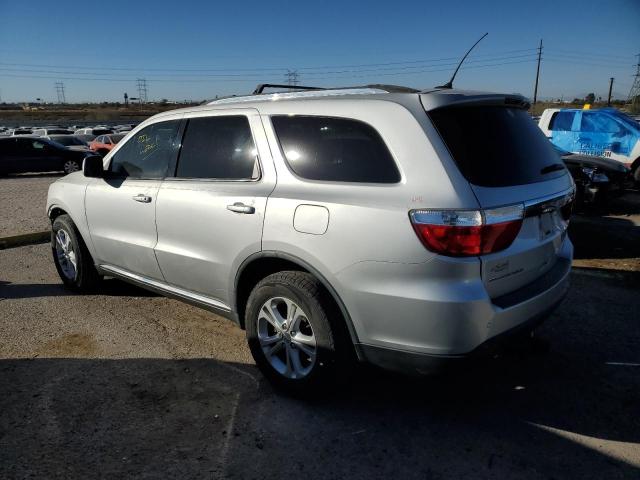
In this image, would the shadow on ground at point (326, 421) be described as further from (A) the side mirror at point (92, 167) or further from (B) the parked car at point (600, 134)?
(B) the parked car at point (600, 134)

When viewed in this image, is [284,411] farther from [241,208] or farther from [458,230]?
[458,230]

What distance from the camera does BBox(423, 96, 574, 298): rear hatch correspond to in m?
2.44

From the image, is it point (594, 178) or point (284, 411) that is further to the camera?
point (594, 178)

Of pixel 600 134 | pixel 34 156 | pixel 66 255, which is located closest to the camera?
pixel 66 255

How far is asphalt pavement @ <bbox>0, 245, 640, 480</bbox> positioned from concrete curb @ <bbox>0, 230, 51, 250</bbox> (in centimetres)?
322

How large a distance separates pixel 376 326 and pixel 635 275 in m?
4.25

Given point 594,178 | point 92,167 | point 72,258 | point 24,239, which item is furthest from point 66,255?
point 594,178

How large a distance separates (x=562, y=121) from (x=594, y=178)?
4.17 metres

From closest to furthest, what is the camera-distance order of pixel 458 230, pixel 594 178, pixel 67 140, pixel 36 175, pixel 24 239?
pixel 458 230, pixel 24 239, pixel 594 178, pixel 36 175, pixel 67 140

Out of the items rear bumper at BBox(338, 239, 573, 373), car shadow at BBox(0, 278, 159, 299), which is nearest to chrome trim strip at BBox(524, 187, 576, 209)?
rear bumper at BBox(338, 239, 573, 373)

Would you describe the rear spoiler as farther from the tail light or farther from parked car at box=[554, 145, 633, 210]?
parked car at box=[554, 145, 633, 210]

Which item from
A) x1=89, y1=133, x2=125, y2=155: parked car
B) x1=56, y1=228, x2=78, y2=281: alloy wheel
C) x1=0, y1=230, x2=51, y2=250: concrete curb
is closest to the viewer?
x1=56, y1=228, x2=78, y2=281: alloy wheel

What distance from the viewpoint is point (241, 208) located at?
3047 millimetres

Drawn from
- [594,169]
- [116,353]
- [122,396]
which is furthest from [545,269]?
[594,169]
